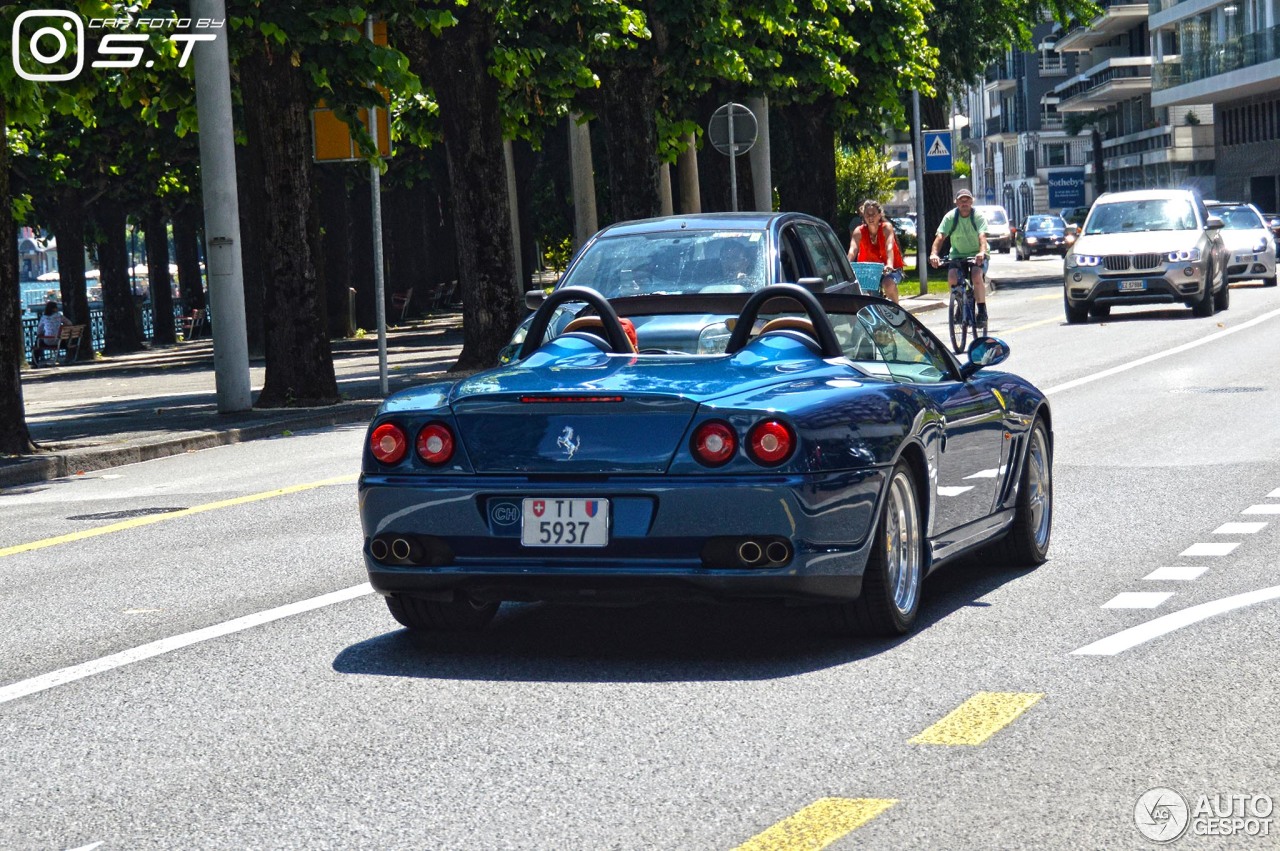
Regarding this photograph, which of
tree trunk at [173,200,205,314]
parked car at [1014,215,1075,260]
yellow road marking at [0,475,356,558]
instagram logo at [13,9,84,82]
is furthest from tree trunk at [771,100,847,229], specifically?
parked car at [1014,215,1075,260]

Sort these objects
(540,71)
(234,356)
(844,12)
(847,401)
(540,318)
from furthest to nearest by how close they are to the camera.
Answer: (844,12), (540,71), (234,356), (540,318), (847,401)

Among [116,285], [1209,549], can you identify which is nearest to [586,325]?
[1209,549]

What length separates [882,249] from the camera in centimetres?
2420

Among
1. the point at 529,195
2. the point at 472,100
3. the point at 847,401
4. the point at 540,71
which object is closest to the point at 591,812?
the point at 847,401

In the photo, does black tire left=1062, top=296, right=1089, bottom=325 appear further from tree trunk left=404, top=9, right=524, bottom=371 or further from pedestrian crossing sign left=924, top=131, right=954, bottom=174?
pedestrian crossing sign left=924, top=131, right=954, bottom=174

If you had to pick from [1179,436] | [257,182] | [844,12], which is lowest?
[1179,436]

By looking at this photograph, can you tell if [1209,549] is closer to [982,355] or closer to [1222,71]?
[982,355]

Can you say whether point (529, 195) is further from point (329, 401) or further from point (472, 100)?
point (329, 401)

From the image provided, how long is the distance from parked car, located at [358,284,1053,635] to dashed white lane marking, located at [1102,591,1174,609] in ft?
2.51

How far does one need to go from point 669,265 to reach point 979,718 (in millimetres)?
6449

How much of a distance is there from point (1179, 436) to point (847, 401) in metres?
8.45

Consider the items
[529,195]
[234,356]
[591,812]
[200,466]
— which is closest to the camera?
[591,812]

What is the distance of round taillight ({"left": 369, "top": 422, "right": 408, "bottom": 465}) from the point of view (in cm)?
745

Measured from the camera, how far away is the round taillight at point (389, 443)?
7.45m
